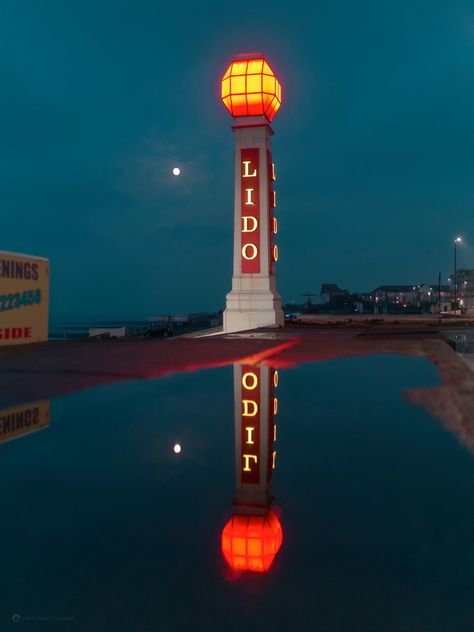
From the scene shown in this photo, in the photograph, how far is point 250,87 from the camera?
3281 cm

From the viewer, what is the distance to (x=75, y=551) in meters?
3.61

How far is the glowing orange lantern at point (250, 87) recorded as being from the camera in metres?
32.8

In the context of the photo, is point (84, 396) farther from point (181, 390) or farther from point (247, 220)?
point (247, 220)

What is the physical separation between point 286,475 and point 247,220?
2937cm

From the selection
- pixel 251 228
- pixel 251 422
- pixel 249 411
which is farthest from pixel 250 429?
pixel 251 228

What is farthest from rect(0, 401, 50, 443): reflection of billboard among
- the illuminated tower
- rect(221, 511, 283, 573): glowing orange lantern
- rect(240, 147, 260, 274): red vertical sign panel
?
rect(240, 147, 260, 274): red vertical sign panel

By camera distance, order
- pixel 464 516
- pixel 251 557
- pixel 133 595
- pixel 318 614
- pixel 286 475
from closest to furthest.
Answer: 1. pixel 318 614
2. pixel 133 595
3. pixel 251 557
4. pixel 464 516
5. pixel 286 475

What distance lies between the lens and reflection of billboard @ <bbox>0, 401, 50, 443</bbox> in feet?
22.1

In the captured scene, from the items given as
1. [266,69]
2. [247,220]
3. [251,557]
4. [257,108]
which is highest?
[266,69]

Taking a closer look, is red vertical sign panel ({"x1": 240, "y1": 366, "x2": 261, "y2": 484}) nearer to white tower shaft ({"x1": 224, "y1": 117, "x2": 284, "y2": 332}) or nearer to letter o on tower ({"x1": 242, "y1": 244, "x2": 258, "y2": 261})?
white tower shaft ({"x1": 224, "y1": 117, "x2": 284, "y2": 332})

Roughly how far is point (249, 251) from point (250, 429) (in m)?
27.2

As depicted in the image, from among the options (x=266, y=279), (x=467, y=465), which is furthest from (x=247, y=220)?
(x=467, y=465)

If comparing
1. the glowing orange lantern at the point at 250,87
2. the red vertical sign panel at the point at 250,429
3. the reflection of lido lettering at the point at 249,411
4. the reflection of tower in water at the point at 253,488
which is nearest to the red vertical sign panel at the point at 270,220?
the glowing orange lantern at the point at 250,87

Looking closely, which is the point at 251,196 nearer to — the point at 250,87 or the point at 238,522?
the point at 250,87
